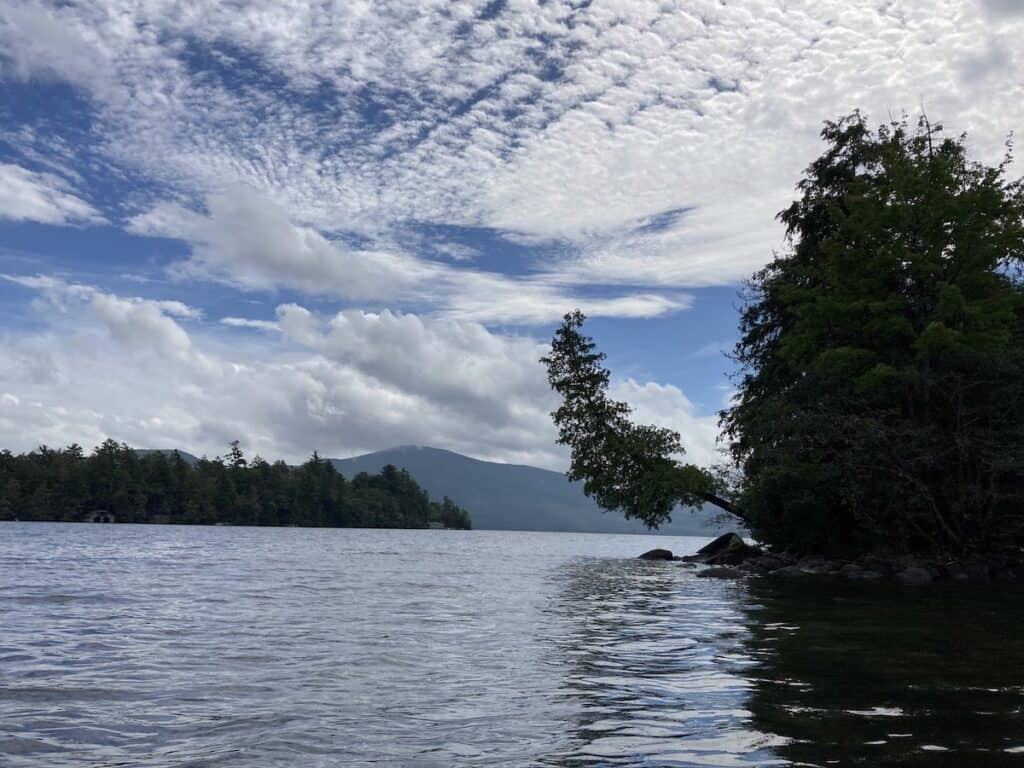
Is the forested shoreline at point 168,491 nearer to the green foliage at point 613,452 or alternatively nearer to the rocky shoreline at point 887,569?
the green foliage at point 613,452

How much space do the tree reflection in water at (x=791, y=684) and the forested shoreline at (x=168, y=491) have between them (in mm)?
158203

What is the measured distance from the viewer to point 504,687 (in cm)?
1010

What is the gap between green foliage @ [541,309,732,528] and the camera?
175ft

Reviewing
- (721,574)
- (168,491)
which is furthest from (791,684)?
(168,491)

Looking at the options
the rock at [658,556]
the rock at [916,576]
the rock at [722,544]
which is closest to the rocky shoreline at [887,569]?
the rock at [916,576]

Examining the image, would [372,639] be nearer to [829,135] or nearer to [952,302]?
[952,302]

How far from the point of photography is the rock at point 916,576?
29328 mm

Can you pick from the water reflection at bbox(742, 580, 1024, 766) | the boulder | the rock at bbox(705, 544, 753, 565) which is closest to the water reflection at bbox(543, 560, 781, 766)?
the water reflection at bbox(742, 580, 1024, 766)

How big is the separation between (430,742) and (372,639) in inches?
274

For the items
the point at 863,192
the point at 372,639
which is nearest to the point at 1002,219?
the point at 863,192

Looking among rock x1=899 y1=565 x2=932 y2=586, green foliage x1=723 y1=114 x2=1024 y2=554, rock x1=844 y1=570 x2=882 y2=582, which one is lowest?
rock x1=844 y1=570 x2=882 y2=582

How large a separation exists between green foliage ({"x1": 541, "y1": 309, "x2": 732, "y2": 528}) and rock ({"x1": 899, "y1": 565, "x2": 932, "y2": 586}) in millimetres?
19368

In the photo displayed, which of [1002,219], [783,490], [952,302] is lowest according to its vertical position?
[783,490]

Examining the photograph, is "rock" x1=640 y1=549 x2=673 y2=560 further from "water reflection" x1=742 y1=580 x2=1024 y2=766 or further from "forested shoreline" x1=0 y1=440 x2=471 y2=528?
"forested shoreline" x1=0 y1=440 x2=471 y2=528
